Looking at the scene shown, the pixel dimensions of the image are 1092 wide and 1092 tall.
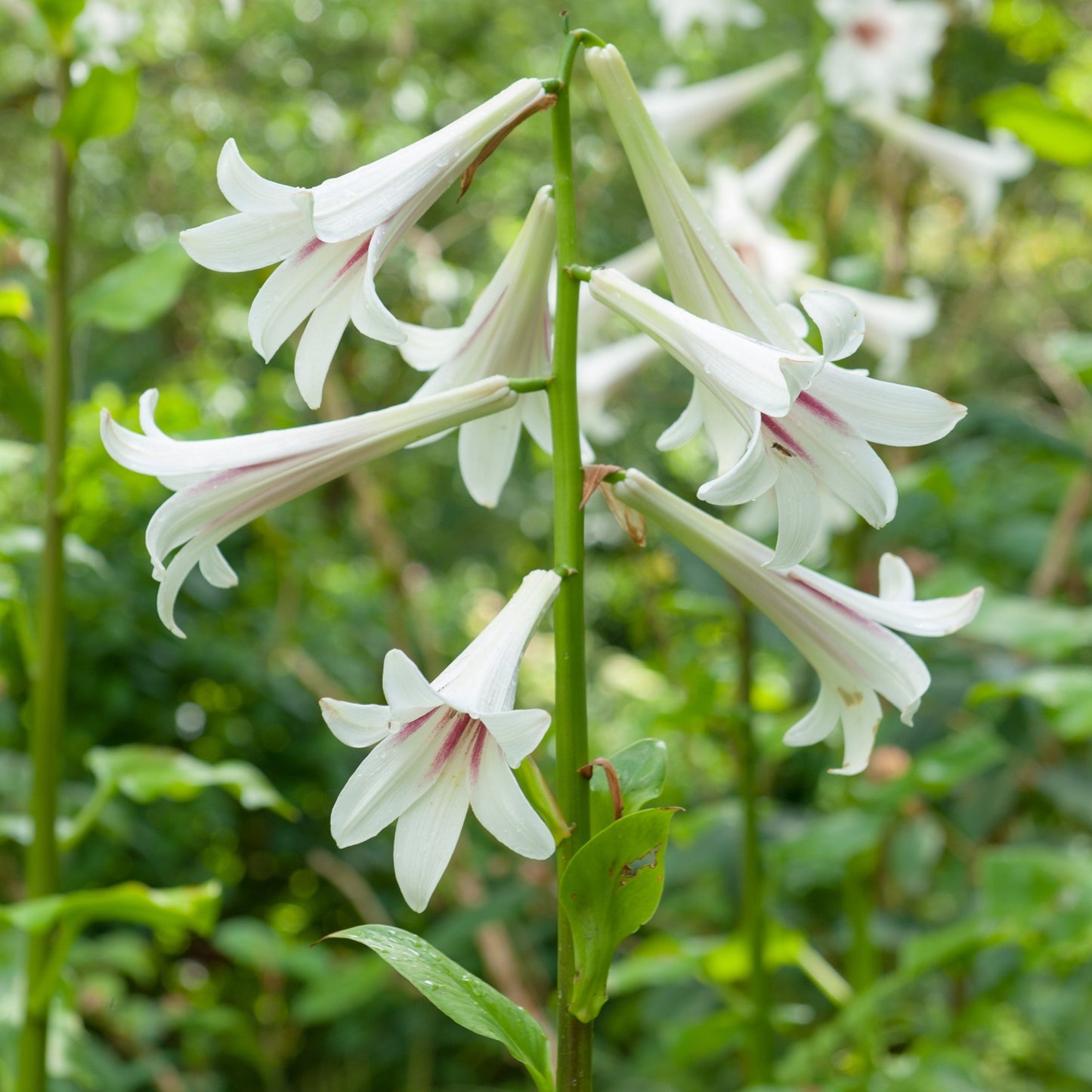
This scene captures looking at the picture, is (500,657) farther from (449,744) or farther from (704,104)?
(704,104)

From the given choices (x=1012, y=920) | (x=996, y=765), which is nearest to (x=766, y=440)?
(x=1012, y=920)

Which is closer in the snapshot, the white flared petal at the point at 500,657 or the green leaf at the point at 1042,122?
the white flared petal at the point at 500,657

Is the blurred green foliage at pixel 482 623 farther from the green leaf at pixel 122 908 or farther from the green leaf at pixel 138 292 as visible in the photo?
the green leaf at pixel 122 908

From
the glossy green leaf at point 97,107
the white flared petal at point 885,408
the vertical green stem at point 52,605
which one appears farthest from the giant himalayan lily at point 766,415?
Answer: the vertical green stem at point 52,605

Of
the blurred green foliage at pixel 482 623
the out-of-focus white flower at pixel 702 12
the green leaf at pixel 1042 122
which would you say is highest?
the out-of-focus white flower at pixel 702 12

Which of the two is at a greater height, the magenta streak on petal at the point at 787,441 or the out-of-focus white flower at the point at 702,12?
the out-of-focus white flower at the point at 702,12

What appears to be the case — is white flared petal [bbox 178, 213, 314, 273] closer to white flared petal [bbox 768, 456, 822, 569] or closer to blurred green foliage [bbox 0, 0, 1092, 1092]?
white flared petal [bbox 768, 456, 822, 569]
